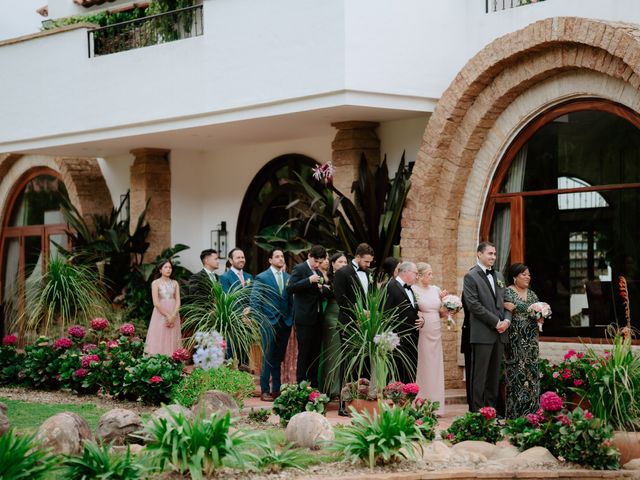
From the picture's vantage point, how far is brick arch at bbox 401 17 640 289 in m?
13.3

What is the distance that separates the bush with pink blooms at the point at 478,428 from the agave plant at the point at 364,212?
5.23 m

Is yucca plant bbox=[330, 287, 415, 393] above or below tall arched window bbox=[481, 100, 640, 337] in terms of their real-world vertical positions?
below

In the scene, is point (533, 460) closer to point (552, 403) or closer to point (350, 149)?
point (552, 403)

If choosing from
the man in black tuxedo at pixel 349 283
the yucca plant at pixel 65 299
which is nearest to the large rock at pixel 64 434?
the man in black tuxedo at pixel 349 283

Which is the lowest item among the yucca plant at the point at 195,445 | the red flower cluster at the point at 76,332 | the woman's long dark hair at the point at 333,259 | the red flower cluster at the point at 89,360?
the yucca plant at the point at 195,445

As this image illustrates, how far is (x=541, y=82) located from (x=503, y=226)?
1.91 meters

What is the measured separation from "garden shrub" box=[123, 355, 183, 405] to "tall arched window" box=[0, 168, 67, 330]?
929 cm

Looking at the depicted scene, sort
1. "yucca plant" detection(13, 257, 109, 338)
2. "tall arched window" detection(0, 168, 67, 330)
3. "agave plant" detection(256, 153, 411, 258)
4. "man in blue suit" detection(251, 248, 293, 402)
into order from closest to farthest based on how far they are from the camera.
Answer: "man in blue suit" detection(251, 248, 293, 402)
"agave plant" detection(256, 153, 411, 258)
"yucca plant" detection(13, 257, 109, 338)
"tall arched window" detection(0, 168, 67, 330)

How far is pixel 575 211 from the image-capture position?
13555 mm

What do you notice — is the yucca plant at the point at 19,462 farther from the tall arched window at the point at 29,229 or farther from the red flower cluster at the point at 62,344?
the tall arched window at the point at 29,229

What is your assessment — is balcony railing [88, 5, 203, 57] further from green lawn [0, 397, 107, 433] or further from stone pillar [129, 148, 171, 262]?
green lawn [0, 397, 107, 433]

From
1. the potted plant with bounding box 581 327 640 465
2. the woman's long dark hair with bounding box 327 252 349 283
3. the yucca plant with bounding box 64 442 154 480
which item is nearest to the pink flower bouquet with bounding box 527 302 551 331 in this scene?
the potted plant with bounding box 581 327 640 465

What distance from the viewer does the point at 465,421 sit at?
9.47 metres

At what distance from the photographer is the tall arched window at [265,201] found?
17953 mm
